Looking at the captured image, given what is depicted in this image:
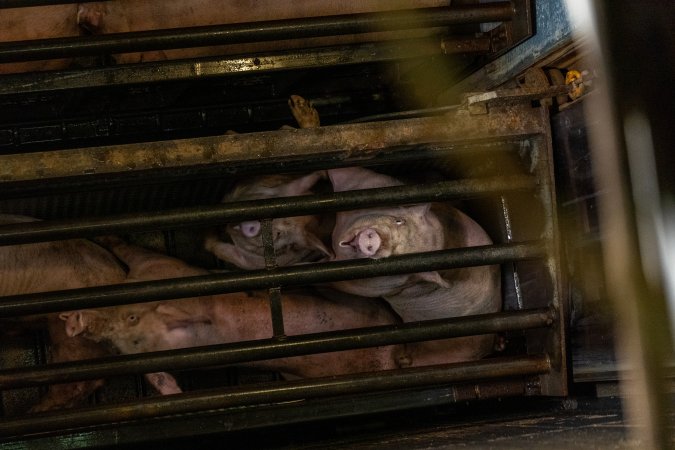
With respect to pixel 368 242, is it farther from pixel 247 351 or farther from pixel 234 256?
pixel 234 256

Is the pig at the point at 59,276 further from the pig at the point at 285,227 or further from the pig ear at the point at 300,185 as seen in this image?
the pig ear at the point at 300,185

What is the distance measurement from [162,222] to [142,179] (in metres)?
0.14

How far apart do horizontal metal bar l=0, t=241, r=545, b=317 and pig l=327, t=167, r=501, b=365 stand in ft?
0.31

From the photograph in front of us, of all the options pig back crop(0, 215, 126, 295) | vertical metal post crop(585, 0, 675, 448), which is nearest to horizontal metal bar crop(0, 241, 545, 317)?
pig back crop(0, 215, 126, 295)

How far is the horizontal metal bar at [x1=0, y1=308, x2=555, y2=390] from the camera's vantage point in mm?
2115

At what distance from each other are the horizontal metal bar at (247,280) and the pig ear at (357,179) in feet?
1.34

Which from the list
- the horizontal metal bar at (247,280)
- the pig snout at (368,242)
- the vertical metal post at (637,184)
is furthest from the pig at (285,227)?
the vertical metal post at (637,184)

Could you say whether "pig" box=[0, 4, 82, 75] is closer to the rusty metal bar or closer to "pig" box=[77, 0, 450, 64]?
"pig" box=[77, 0, 450, 64]

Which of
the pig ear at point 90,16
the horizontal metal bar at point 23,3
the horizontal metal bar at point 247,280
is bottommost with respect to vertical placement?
the horizontal metal bar at point 247,280

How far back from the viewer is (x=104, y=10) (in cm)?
250

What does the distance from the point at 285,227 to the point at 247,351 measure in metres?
0.60

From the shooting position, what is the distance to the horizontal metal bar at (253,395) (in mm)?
2129

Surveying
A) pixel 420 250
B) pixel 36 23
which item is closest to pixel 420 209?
pixel 420 250

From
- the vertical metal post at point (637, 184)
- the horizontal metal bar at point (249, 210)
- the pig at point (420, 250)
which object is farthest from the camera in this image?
the pig at point (420, 250)
